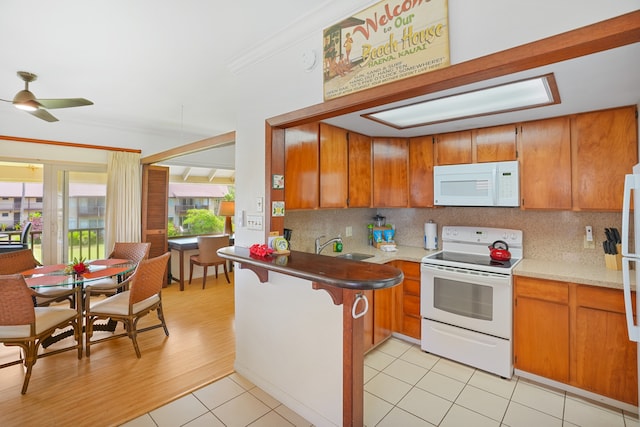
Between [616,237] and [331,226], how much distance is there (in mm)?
2368

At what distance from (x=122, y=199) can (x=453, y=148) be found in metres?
4.61

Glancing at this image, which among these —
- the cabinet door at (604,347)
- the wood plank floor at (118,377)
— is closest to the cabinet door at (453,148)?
the cabinet door at (604,347)

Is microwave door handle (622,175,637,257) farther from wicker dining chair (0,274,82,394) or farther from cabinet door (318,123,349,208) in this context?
wicker dining chair (0,274,82,394)

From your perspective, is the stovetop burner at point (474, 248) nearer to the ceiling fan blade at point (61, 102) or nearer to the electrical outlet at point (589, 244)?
the electrical outlet at point (589, 244)

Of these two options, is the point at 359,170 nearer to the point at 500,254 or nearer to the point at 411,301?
the point at 411,301

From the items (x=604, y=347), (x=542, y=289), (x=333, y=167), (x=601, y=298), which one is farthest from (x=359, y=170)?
(x=604, y=347)

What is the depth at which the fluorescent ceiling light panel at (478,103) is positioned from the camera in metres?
1.94

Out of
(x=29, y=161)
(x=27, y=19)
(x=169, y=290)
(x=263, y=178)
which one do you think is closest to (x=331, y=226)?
(x=263, y=178)

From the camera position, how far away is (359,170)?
3.22 m

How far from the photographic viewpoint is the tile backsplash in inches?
103

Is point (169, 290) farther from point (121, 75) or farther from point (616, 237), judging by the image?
point (616, 237)

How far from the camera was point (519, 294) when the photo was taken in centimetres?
241

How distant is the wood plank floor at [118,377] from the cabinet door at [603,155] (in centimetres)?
323

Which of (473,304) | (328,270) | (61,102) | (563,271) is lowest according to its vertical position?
(473,304)
